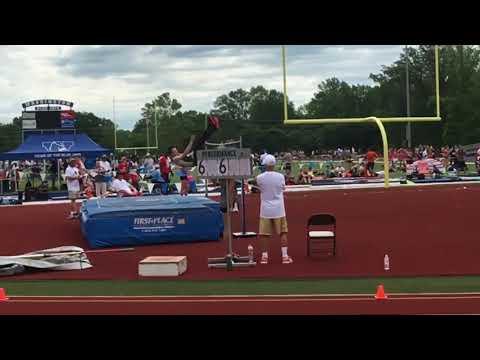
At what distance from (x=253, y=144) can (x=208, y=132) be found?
49.7m

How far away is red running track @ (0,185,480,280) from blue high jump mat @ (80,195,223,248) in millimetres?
262

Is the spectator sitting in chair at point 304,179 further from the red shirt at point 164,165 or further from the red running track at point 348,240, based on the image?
the red shirt at point 164,165

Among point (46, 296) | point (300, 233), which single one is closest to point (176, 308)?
point (46, 296)

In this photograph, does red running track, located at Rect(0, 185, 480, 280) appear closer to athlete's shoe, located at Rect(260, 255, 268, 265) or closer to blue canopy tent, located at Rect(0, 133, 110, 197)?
athlete's shoe, located at Rect(260, 255, 268, 265)

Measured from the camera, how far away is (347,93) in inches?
2808

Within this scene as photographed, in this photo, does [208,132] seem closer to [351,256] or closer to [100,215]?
[100,215]


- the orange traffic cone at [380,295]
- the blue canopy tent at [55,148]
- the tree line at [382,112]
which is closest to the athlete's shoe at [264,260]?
the orange traffic cone at [380,295]

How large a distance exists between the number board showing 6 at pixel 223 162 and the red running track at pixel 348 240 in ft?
4.87

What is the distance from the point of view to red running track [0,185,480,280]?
10648 mm

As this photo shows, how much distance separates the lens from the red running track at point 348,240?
1065cm

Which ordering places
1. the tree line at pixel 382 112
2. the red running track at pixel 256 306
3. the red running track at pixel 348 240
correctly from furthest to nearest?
1. the tree line at pixel 382 112
2. the red running track at pixel 348 240
3. the red running track at pixel 256 306

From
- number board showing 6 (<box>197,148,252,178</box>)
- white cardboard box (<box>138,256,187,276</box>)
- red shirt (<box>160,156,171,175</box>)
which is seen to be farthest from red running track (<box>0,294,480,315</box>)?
red shirt (<box>160,156,171,175</box>)

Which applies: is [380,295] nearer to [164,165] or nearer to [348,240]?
[348,240]

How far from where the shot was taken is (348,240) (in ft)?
44.4
